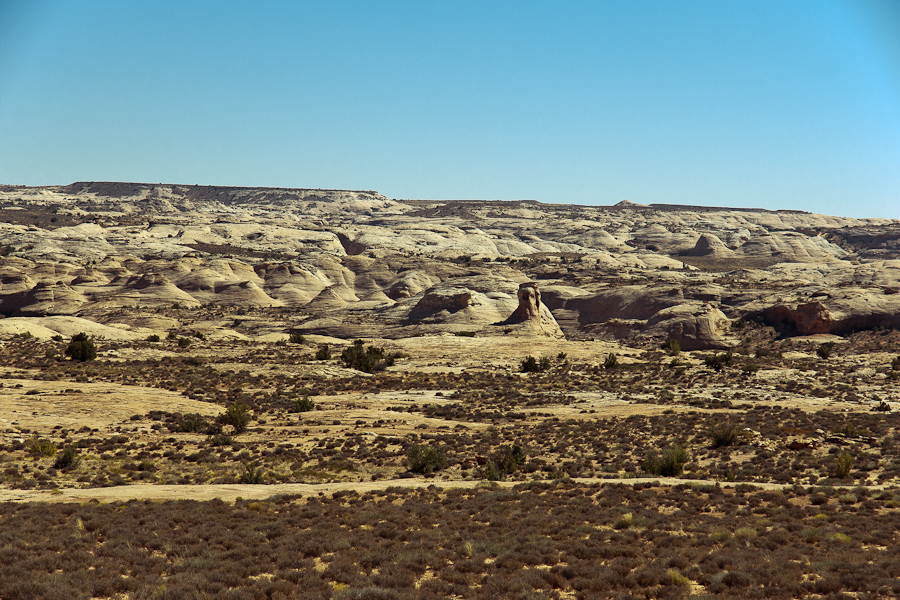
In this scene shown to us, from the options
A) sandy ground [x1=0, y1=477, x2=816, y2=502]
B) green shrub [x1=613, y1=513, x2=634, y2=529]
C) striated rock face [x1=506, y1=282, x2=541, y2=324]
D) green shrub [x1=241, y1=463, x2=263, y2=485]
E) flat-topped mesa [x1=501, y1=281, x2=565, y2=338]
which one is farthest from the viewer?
striated rock face [x1=506, y1=282, x2=541, y2=324]

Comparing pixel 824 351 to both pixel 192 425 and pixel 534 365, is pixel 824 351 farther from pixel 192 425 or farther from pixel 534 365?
pixel 192 425

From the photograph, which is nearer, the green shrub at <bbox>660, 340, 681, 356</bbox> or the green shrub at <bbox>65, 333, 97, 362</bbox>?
the green shrub at <bbox>65, 333, 97, 362</bbox>

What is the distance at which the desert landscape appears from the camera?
1212cm

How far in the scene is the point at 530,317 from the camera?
238 ft

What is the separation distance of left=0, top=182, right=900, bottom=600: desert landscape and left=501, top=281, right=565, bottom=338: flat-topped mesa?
376mm

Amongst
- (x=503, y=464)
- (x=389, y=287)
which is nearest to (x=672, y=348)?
(x=503, y=464)

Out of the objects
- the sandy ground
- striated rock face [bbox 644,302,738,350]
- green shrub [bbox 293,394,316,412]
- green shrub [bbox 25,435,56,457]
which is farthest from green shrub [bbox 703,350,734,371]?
green shrub [bbox 25,435,56,457]

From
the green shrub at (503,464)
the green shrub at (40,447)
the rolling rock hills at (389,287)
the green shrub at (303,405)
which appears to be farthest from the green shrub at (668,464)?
the rolling rock hills at (389,287)

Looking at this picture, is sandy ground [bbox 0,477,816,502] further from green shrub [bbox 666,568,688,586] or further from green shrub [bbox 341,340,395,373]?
green shrub [bbox 341,340,395,373]

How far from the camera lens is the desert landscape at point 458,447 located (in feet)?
39.8

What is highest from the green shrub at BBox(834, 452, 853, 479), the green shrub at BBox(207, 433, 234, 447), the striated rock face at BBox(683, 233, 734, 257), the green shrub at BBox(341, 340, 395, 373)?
the striated rock face at BBox(683, 233, 734, 257)

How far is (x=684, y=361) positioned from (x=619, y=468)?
1218 inches

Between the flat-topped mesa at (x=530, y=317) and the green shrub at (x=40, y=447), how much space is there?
50075 millimetres

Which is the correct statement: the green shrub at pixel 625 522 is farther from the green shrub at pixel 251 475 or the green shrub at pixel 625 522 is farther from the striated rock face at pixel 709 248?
the striated rock face at pixel 709 248
